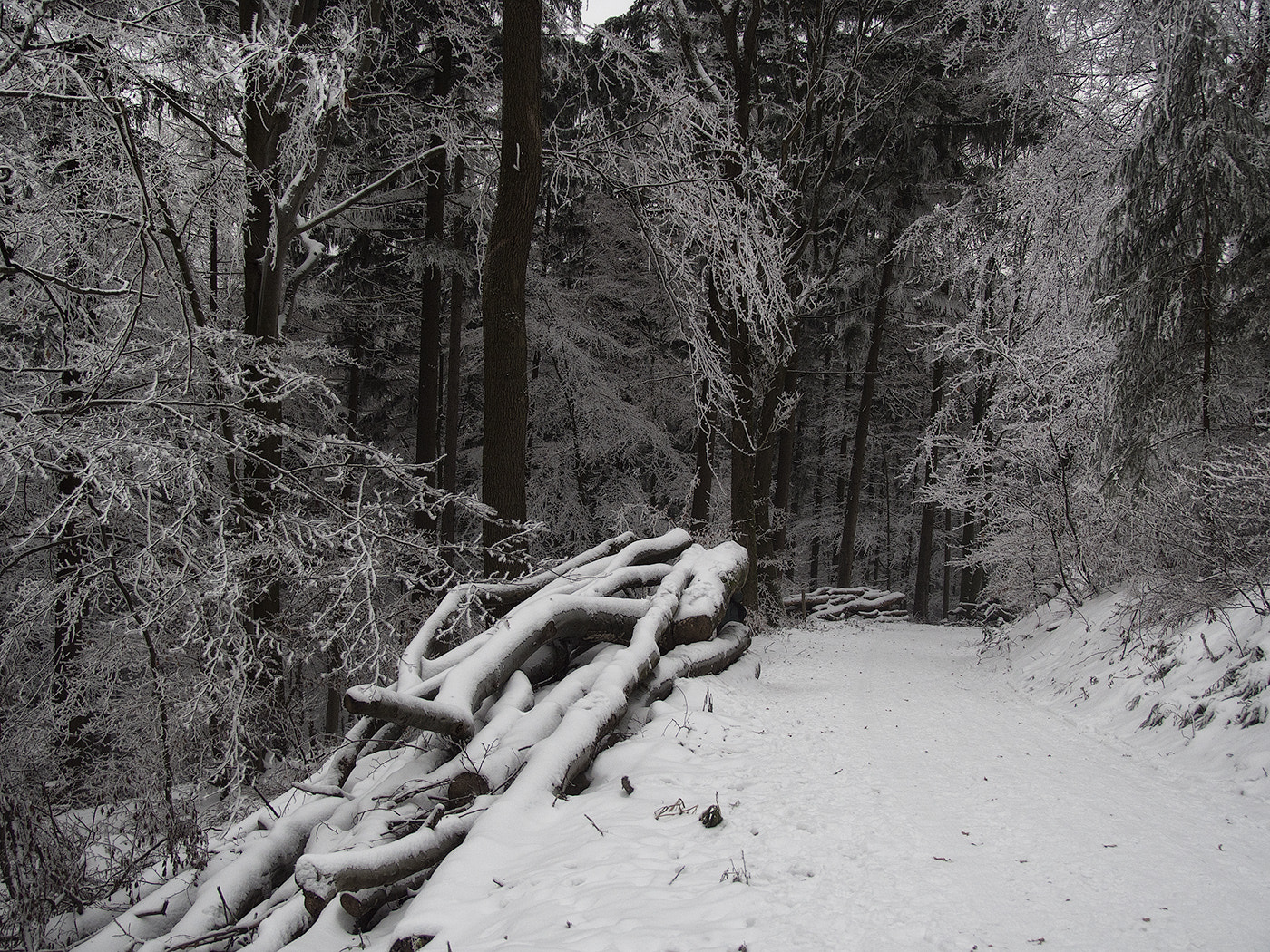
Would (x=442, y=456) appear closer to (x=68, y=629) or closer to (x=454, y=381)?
(x=68, y=629)

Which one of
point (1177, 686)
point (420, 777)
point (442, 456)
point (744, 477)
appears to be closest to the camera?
point (420, 777)

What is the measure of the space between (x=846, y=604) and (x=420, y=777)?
15.8m

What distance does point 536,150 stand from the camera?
21.8ft

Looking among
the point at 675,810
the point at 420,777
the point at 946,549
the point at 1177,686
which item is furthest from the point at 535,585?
the point at 946,549

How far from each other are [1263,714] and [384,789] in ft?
17.1

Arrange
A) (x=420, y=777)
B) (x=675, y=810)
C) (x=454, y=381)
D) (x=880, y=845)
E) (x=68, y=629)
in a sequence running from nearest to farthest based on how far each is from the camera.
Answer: (x=880, y=845), (x=675, y=810), (x=420, y=777), (x=68, y=629), (x=454, y=381)

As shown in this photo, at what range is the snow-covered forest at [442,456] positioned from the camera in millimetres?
3742

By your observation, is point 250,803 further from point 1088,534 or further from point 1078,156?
point 1078,156

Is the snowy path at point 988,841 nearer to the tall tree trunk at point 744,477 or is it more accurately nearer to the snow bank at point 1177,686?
the snow bank at point 1177,686

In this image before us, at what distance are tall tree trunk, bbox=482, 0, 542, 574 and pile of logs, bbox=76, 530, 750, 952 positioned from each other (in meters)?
1.24

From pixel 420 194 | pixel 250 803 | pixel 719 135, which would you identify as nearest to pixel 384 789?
pixel 250 803

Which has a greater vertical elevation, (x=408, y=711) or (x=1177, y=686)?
(x=408, y=711)

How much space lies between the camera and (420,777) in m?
3.98

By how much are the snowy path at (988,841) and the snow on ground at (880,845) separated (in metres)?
0.01
